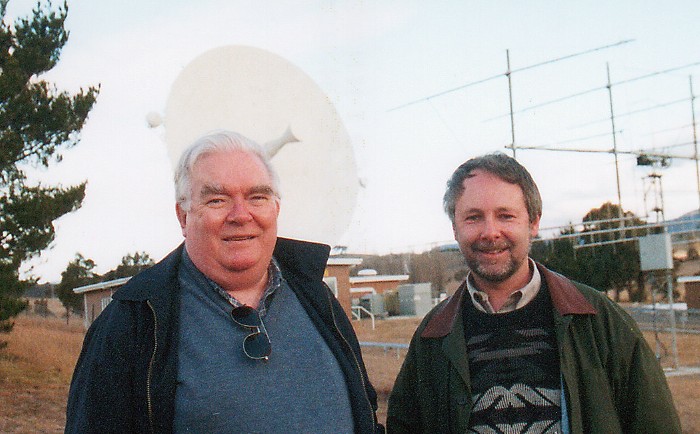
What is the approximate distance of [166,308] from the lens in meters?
2.42

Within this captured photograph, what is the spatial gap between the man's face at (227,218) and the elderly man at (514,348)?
0.82 metres

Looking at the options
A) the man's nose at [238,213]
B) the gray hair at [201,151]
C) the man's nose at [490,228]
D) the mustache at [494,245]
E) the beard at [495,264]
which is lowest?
the beard at [495,264]

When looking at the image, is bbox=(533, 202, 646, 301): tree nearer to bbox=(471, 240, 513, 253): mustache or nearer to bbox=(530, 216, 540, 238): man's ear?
bbox=(530, 216, 540, 238): man's ear

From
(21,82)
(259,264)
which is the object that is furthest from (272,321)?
(21,82)

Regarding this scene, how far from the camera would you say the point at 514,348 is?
9.11ft

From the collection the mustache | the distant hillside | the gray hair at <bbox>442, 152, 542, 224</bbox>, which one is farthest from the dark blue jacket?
the distant hillside

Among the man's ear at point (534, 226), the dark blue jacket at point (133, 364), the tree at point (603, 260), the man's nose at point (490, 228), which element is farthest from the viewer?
the tree at point (603, 260)

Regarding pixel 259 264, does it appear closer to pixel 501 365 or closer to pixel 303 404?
pixel 303 404

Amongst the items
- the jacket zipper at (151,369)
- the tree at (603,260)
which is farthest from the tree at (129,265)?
the jacket zipper at (151,369)

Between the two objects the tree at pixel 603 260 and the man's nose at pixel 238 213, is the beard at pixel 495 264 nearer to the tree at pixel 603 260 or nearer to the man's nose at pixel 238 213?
the man's nose at pixel 238 213

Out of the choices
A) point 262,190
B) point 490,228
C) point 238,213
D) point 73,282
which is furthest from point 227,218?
point 73,282

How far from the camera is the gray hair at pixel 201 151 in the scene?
8.59ft

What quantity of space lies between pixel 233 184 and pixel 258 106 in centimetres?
688

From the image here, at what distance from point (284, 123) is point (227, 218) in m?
6.83
